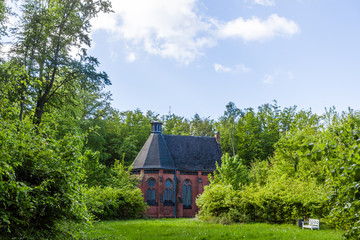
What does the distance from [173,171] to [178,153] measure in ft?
9.26

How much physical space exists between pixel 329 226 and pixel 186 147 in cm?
2568

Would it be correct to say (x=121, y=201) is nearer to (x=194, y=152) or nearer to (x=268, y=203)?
(x=268, y=203)

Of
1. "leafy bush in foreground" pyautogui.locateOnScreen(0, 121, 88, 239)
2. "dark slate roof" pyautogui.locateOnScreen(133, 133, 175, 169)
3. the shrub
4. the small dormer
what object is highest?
the small dormer

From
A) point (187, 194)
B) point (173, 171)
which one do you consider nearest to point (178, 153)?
point (173, 171)

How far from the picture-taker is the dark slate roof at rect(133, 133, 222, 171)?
129ft

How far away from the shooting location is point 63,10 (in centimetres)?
1823

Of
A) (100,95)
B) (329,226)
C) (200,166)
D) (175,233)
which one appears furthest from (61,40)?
(100,95)

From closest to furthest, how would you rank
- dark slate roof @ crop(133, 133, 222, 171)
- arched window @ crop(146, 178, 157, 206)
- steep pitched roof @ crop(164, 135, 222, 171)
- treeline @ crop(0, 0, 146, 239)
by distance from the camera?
treeline @ crop(0, 0, 146, 239) < arched window @ crop(146, 178, 157, 206) < dark slate roof @ crop(133, 133, 222, 171) < steep pitched roof @ crop(164, 135, 222, 171)

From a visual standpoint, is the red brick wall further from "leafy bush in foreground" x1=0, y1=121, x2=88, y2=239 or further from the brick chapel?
"leafy bush in foreground" x1=0, y1=121, x2=88, y2=239

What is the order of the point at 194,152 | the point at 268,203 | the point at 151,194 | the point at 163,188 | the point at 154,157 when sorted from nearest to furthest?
1. the point at 268,203
2. the point at 151,194
3. the point at 163,188
4. the point at 154,157
5. the point at 194,152

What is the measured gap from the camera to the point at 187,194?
131 ft

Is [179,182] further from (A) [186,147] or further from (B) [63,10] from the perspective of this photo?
(B) [63,10]

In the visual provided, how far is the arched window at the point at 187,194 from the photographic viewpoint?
130ft

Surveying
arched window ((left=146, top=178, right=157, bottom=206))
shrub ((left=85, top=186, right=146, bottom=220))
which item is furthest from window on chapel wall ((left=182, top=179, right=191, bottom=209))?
shrub ((left=85, top=186, right=146, bottom=220))
